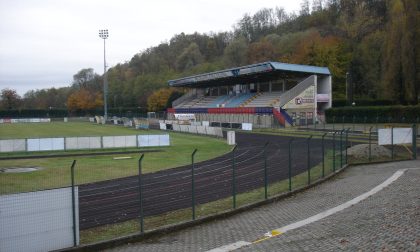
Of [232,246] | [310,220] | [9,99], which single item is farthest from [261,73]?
[9,99]

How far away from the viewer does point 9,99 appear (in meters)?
154

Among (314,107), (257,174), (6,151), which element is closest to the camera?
(257,174)

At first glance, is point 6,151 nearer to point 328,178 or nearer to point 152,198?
point 152,198

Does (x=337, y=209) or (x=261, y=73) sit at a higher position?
(x=261, y=73)

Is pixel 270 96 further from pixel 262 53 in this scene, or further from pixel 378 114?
pixel 262 53

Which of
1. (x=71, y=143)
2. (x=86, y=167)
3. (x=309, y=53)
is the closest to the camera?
(x=86, y=167)

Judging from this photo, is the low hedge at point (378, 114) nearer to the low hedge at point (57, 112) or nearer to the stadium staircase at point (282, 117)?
the stadium staircase at point (282, 117)

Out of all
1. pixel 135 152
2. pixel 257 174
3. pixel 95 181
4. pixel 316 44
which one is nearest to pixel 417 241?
pixel 257 174

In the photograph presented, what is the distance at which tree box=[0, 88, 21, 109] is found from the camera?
154 m

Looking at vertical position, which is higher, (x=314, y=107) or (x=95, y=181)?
(x=314, y=107)

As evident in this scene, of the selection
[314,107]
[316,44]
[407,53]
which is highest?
[316,44]

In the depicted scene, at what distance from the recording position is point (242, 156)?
1235 inches

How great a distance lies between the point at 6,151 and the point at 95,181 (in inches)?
695

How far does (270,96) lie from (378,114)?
789 inches
